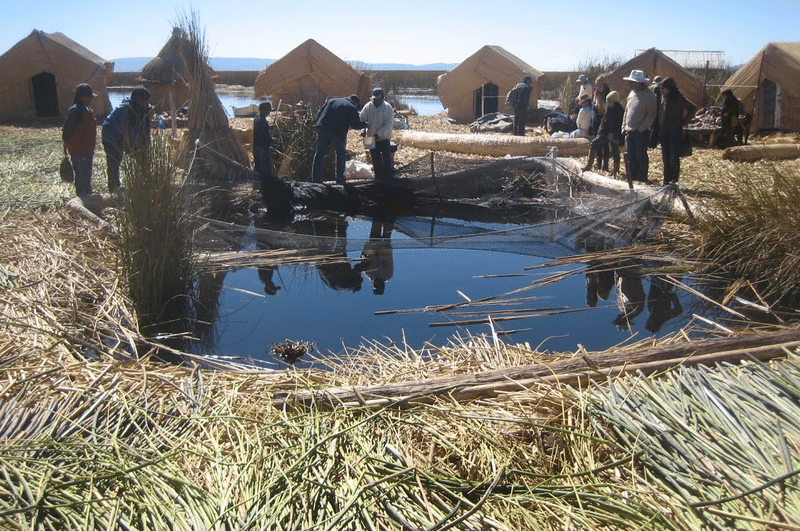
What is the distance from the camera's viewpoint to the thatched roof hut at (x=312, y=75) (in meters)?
16.2

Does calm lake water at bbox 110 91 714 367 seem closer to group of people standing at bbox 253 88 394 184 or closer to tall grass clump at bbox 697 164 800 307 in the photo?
tall grass clump at bbox 697 164 800 307

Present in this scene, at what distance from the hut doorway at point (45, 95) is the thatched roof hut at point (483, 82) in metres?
9.47

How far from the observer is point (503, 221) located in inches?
286

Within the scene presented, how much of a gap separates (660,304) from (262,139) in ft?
16.6

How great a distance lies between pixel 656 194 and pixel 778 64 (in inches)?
383

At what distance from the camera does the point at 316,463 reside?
246cm

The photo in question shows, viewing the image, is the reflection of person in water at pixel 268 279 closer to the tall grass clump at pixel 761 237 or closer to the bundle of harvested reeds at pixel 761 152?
the tall grass clump at pixel 761 237

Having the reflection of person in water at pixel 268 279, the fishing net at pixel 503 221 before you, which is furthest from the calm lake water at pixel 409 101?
the reflection of person in water at pixel 268 279

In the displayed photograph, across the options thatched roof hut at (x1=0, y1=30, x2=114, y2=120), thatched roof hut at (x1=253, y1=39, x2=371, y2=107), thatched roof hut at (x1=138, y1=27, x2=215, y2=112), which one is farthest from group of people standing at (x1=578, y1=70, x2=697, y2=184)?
thatched roof hut at (x1=0, y1=30, x2=114, y2=120)

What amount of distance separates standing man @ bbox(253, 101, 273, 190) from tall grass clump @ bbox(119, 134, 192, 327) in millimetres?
3600

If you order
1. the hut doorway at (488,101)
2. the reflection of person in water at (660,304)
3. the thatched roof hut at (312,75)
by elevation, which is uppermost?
the thatched roof hut at (312,75)

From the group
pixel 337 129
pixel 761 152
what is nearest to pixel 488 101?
pixel 761 152

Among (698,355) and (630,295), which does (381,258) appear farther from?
(698,355)

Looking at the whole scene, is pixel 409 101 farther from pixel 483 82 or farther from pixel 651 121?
pixel 651 121
